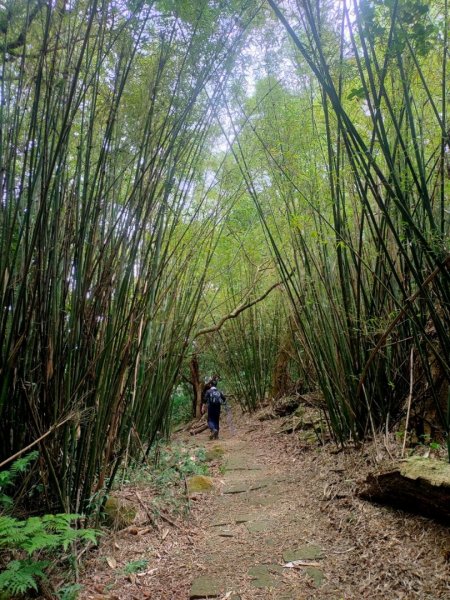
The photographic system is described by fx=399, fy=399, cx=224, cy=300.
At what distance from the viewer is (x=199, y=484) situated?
3.34 m

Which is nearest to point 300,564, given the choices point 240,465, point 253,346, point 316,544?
point 316,544

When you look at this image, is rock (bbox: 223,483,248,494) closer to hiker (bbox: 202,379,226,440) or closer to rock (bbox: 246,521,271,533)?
rock (bbox: 246,521,271,533)

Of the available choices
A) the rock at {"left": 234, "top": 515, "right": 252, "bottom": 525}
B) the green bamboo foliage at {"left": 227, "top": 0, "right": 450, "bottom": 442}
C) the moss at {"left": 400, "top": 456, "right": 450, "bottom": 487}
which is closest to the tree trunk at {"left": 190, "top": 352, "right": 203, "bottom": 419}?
the green bamboo foliage at {"left": 227, "top": 0, "right": 450, "bottom": 442}

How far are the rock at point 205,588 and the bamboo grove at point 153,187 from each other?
67cm

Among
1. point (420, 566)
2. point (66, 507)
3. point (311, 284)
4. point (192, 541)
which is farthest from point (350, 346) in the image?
point (66, 507)

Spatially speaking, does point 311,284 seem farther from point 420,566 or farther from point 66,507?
point 66,507

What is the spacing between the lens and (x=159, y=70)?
2.14 meters

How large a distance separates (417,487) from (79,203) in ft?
7.06

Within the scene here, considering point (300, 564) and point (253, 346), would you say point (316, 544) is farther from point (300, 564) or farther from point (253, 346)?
point (253, 346)

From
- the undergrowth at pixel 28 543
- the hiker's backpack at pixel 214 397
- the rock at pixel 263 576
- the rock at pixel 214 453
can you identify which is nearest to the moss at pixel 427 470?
the rock at pixel 263 576

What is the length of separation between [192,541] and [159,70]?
2.69 m

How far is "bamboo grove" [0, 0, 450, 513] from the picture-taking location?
5.90ft

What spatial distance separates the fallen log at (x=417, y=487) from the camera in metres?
1.75

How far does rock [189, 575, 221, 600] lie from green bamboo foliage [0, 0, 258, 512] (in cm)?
70
